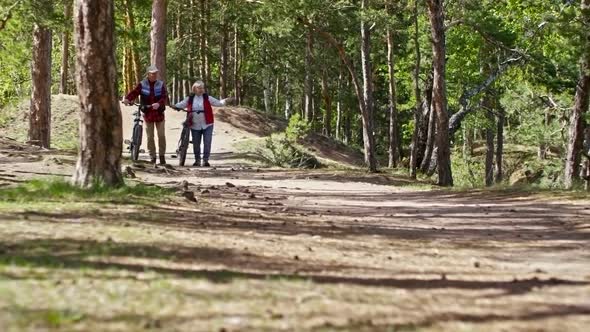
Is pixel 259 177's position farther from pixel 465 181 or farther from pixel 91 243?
pixel 465 181

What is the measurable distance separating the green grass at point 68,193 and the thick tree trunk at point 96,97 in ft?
0.51

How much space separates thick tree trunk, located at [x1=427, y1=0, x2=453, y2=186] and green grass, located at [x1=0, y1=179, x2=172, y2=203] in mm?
9847

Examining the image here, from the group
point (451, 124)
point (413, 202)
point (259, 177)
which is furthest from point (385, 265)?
point (451, 124)

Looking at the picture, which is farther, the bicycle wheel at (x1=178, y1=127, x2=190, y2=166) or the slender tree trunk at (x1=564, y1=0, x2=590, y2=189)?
the slender tree trunk at (x1=564, y1=0, x2=590, y2=189)

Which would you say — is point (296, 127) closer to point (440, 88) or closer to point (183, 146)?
point (183, 146)

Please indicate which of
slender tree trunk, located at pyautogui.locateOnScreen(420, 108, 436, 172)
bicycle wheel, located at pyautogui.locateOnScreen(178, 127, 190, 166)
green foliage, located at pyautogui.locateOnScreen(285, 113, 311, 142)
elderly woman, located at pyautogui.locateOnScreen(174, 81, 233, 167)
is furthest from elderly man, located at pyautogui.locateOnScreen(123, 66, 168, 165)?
slender tree trunk, located at pyautogui.locateOnScreen(420, 108, 436, 172)

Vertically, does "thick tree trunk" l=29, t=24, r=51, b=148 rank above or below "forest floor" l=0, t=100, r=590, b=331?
above

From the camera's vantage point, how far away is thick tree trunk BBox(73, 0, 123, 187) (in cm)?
898

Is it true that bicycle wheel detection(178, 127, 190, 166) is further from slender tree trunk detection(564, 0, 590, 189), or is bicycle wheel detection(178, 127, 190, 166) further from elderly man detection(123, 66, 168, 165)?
slender tree trunk detection(564, 0, 590, 189)

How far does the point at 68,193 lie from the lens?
28.5ft

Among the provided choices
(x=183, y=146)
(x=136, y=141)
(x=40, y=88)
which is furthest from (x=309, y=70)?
(x=136, y=141)

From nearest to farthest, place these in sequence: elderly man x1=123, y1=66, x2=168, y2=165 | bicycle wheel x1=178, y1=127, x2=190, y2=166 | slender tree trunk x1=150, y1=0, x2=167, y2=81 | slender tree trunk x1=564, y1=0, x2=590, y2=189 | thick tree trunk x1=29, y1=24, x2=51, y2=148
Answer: elderly man x1=123, y1=66, x2=168, y2=165 < bicycle wheel x1=178, y1=127, x2=190, y2=166 < slender tree trunk x1=564, y1=0, x2=590, y2=189 < thick tree trunk x1=29, y1=24, x2=51, y2=148 < slender tree trunk x1=150, y1=0, x2=167, y2=81

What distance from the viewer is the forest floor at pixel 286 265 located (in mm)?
3828

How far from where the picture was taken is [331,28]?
117 feet
